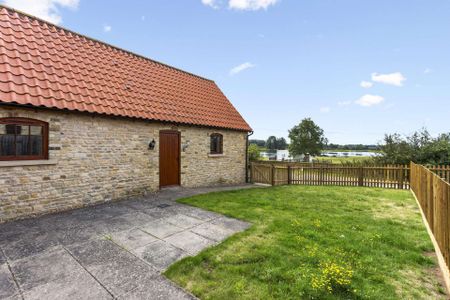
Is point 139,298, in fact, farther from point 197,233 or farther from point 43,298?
point 197,233

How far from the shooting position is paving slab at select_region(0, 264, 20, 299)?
3176mm

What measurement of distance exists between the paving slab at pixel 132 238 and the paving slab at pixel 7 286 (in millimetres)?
1644

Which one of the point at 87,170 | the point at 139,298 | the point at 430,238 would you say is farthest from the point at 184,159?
the point at 430,238

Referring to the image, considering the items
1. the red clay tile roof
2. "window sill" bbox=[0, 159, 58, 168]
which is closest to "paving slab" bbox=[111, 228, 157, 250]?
"window sill" bbox=[0, 159, 58, 168]

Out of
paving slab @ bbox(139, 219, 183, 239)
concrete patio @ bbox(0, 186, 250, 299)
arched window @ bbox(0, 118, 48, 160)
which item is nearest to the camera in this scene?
concrete patio @ bbox(0, 186, 250, 299)

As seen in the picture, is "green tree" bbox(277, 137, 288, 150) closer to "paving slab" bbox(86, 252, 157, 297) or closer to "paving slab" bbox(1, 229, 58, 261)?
"paving slab" bbox(1, 229, 58, 261)

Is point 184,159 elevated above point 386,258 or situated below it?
above

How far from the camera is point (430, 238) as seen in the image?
5352mm

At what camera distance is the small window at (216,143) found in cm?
1287

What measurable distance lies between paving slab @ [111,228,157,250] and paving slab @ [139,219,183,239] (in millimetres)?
161

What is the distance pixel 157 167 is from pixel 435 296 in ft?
28.9

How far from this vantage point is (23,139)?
6.34 m

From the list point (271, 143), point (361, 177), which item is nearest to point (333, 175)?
point (361, 177)

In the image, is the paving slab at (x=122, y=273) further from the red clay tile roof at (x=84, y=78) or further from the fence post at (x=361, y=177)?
the fence post at (x=361, y=177)
